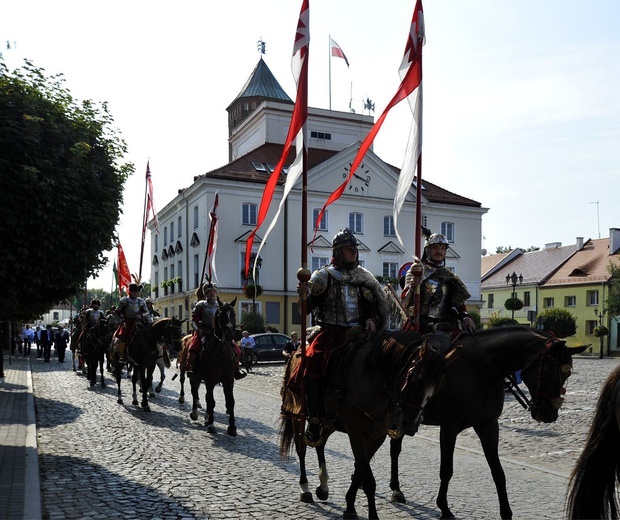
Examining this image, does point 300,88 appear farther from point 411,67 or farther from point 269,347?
point 269,347

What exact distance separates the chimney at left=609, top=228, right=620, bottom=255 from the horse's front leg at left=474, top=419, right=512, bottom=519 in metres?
59.8

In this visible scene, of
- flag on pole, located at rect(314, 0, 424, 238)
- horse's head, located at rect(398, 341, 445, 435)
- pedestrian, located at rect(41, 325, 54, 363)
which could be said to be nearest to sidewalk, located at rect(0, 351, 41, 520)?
horse's head, located at rect(398, 341, 445, 435)

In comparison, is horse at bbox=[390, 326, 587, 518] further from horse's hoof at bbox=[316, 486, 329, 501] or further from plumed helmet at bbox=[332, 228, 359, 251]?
plumed helmet at bbox=[332, 228, 359, 251]

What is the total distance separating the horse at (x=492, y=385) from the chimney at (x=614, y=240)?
2348 inches

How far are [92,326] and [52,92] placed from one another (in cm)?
1257

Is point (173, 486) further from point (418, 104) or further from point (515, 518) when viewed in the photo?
point (418, 104)

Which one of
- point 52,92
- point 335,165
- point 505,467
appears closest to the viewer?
point 505,467

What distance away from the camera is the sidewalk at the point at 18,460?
21.5 feet

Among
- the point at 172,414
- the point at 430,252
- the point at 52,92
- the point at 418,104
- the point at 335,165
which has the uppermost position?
the point at 335,165

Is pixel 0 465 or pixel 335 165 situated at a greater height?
pixel 335 165

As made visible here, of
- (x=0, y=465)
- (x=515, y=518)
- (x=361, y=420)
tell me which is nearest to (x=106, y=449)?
(x=0, y=465)

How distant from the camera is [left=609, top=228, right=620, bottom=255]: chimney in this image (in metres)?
61.1

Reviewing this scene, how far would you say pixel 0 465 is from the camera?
8.50 metres

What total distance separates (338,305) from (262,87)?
68.4 m
